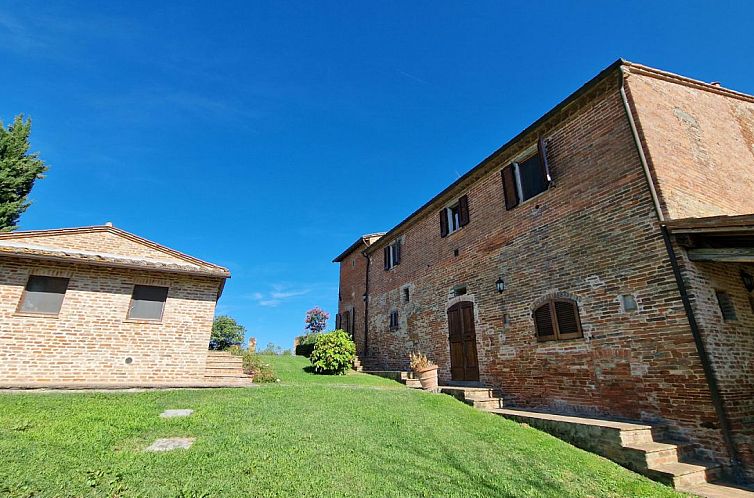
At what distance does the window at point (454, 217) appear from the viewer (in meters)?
11.3

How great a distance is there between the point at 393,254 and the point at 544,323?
838 centimetres

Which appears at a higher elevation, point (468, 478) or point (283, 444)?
point (283, 444)

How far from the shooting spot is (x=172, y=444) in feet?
14.9

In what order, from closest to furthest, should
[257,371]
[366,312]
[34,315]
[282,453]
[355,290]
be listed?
[282,453] < [34,315] < [257,371] < [366,312] < [355,290]

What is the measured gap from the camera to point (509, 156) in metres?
9.84

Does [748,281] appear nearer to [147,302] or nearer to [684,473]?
[684,473]

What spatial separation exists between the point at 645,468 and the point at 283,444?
16.9 feet

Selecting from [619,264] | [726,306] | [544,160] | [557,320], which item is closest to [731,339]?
[726,306]

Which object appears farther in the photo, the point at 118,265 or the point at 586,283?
the point at 118,265

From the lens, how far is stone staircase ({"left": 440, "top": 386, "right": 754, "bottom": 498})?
4613 millimetres

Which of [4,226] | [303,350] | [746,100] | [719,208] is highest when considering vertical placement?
[746,100]

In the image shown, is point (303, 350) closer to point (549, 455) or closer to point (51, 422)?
point (51, 422)

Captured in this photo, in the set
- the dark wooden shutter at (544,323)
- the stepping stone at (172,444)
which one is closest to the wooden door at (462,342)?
the dark wooden shutter at (544,323)

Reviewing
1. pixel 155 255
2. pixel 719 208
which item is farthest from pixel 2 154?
pixel 719 208
